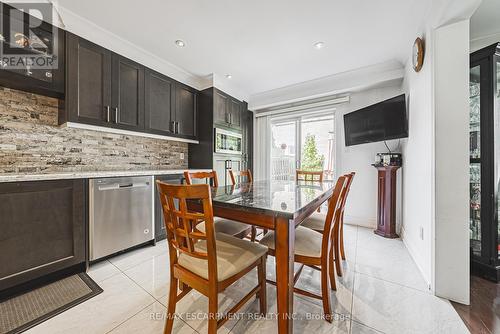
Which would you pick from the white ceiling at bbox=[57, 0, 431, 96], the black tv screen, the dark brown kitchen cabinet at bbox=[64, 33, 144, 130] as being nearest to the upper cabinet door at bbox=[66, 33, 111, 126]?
the dark brown kitchen cabinet at bbox=[64, 33, 144, 130]

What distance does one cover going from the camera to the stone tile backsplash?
6.08 ft

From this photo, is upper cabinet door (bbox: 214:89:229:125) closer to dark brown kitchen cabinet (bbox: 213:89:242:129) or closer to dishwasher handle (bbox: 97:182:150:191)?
dark brown kitchen cabinet (bbox: 213:89:242:129)

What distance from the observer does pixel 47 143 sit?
81.5 inches

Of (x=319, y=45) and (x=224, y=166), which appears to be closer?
(x=319, y=45)

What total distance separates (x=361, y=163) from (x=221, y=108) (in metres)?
2.68

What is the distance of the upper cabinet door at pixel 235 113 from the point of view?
373cm

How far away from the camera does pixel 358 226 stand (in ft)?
10.8

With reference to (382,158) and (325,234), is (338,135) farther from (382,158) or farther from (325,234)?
(325,234)

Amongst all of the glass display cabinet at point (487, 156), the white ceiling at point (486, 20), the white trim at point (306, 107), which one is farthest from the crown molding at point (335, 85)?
the glass display cabinet at point (487, 156)

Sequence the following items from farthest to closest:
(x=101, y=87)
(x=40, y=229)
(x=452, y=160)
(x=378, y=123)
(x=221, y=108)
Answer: (x=221, y=108), (x=378, y=123), (x=101, y=87), (x=40, y=229), (x=452, y=160)

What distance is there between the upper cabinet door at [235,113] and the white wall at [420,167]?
275 cm

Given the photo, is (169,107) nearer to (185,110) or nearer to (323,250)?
(185,110)

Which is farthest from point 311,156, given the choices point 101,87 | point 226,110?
point 101,87

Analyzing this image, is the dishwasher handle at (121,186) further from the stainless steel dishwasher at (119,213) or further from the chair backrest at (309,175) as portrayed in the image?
the chair backrest at (309,175)
